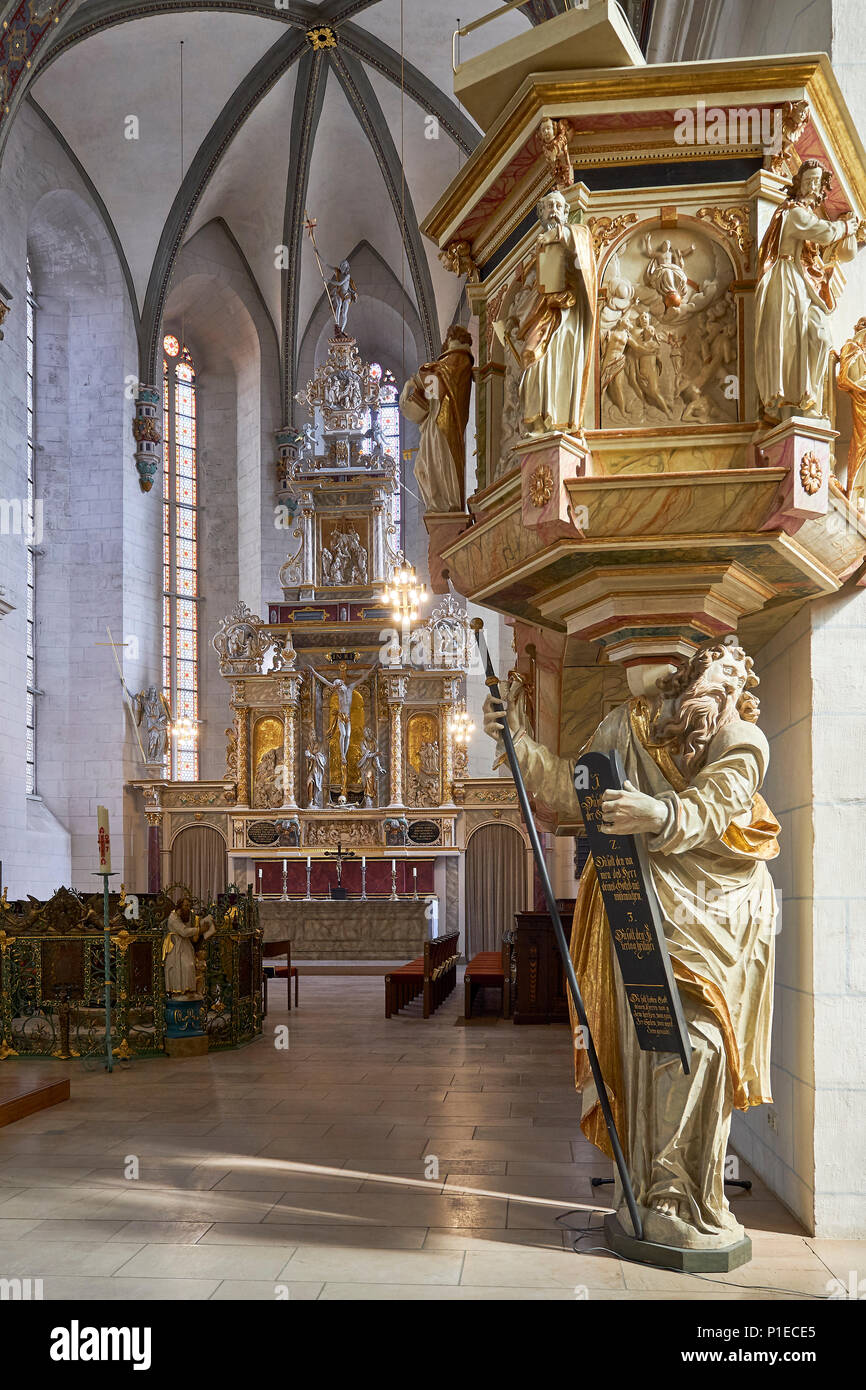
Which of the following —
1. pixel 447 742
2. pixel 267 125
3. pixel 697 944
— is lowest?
pixel 697 944

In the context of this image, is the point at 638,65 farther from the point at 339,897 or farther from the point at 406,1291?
the point at 339,897

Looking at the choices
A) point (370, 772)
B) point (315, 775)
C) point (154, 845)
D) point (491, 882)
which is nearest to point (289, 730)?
point (315, 775)

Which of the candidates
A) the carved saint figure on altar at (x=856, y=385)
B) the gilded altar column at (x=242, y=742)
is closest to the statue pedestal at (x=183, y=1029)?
the carved saint figure on altar at (x=856, y=385)

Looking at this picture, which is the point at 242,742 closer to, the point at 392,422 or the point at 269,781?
the point at 269,781

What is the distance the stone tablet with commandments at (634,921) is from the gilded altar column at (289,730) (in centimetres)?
1574

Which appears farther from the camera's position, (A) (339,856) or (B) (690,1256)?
(A) (339,856)

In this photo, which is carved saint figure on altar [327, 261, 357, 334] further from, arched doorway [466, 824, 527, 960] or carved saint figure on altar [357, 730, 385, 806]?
arched doorway [466, 824, 527, 960]

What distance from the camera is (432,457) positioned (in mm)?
5305

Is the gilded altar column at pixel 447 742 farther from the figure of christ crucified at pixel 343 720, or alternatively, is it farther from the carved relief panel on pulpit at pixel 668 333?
the carved relief panel on pulpit at pixel 668 333

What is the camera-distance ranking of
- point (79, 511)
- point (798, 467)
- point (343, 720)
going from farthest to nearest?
1. point (79, 511)
2. point (343, 720)
3. point (798, 467)

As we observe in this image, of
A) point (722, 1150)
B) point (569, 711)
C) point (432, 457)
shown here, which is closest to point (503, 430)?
point (432, 457)

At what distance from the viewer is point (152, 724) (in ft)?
67.1

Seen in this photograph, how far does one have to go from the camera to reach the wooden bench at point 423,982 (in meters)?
11.8

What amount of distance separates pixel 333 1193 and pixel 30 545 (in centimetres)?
1654
